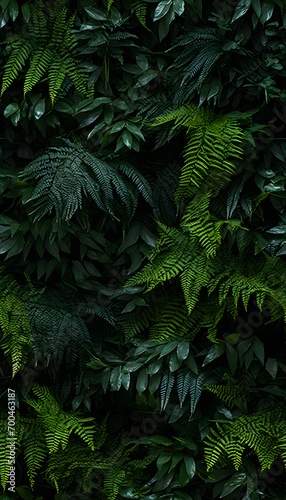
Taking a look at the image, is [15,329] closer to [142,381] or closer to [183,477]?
[142,381]

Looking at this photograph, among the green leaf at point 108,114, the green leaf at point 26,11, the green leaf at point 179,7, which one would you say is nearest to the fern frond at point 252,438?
the green leaf at point 108,114

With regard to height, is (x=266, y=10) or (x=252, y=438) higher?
(x=266, y=10)

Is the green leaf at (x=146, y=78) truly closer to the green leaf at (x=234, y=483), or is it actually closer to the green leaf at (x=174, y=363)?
the green leaf at (x=174, y=363)

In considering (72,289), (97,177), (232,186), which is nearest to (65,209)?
(97,177)

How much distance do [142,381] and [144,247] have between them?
714mm

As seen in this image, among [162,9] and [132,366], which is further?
[132,366]

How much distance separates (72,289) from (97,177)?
2.24ft

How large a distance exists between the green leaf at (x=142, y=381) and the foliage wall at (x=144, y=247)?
0.4 inches

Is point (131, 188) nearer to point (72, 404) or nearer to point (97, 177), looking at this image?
point (97, 177)

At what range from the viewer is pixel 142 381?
2.84m

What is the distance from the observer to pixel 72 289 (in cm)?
305

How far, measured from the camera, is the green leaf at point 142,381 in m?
2.83

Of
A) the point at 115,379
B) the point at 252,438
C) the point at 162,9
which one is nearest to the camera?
the point at 252,438

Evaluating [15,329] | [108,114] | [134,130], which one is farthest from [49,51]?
[15,329]
